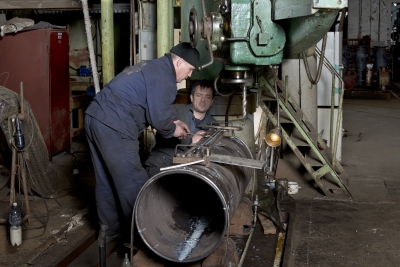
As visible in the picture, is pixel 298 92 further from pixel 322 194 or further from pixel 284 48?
pixel 284 48

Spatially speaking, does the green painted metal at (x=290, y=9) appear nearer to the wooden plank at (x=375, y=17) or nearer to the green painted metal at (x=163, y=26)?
the green painted metal at (x=163, y=26)

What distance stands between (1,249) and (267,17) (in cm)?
211

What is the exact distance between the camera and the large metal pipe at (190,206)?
7.98 feet

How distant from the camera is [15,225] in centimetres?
326

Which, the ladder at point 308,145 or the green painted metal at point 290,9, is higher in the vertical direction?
the green painted metal at point 290,9

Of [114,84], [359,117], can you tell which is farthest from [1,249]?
[359,117]

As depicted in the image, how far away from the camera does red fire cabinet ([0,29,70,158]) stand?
17.6 feet

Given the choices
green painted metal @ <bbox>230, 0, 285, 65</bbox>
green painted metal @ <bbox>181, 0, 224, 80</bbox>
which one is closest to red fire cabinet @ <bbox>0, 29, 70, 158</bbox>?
green painted metal @ <bbox>181, 0, 224, 80</bbox>

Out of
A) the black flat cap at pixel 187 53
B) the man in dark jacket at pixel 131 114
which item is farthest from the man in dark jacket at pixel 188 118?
the black flat cap at pixel 187 53

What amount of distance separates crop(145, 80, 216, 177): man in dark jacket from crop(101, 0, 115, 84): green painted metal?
2.96 ft

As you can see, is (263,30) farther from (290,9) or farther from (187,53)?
(187,53)

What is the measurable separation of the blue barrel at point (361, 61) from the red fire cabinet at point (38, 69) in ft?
26.1

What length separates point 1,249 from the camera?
326 cm

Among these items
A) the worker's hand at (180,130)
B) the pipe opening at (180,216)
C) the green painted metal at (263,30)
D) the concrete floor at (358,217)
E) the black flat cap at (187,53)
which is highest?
the green painted metal at (263,30)
